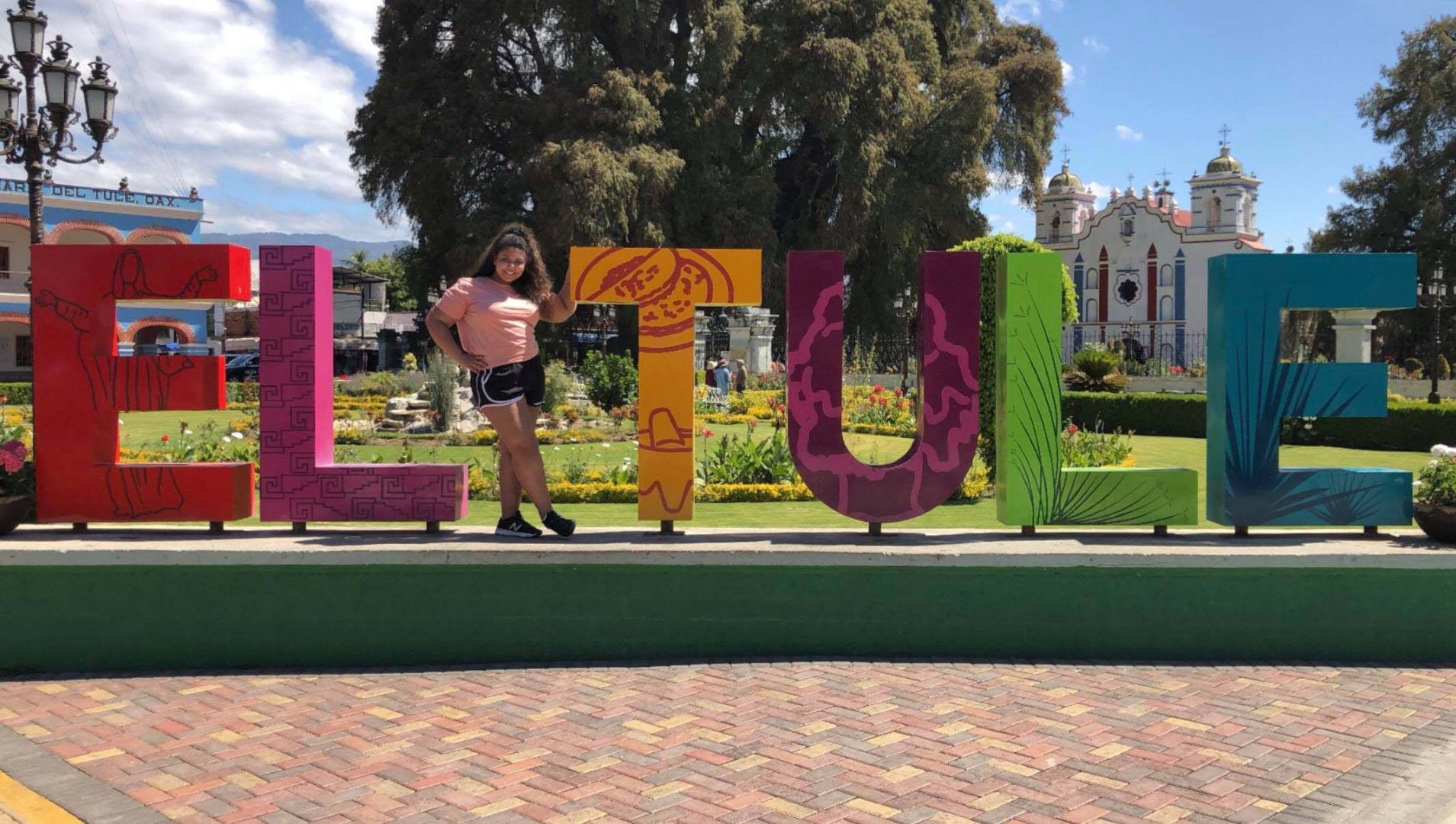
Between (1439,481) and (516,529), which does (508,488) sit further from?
(1439,481)

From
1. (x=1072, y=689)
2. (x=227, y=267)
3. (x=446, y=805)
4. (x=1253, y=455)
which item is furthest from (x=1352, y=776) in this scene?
(x=227, y=267)

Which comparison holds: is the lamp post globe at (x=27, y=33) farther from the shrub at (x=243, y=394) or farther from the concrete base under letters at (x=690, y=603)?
the shrub at (x=243, y=394)

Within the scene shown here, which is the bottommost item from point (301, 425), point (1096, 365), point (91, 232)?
point (301, 425)

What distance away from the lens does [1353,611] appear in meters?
5.56

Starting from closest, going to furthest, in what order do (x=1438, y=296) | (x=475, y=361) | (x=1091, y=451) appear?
(x=475, y=361) → (x=1091, y=451) → (x=1438, y=296)

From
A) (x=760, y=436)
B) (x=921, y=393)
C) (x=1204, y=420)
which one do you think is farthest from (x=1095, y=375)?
(x=921, y=393)

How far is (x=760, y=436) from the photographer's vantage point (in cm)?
1627

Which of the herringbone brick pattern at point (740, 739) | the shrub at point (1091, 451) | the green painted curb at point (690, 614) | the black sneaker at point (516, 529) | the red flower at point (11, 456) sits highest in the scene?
the red flower at point (11, 456)

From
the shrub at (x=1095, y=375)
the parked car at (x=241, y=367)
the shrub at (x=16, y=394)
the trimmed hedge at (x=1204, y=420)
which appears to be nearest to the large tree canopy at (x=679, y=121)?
the parked car at (x=241, y=367)

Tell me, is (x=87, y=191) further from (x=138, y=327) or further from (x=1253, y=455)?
(x=1253, y=455)

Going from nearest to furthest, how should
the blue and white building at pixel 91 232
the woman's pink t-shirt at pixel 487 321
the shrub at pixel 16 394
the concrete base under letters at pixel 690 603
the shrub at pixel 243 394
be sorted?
the concrete base under letters at pixel 690 603, the woman's pink t-shirt at pixel 487 321, the shrub at pixel 243 394, the shrub at pixel 16 394, the blue and white building at pixel 91 232

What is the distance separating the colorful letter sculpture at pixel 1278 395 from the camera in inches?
226

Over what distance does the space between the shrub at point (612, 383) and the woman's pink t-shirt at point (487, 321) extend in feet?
49.2

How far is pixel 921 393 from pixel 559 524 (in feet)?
6.66
